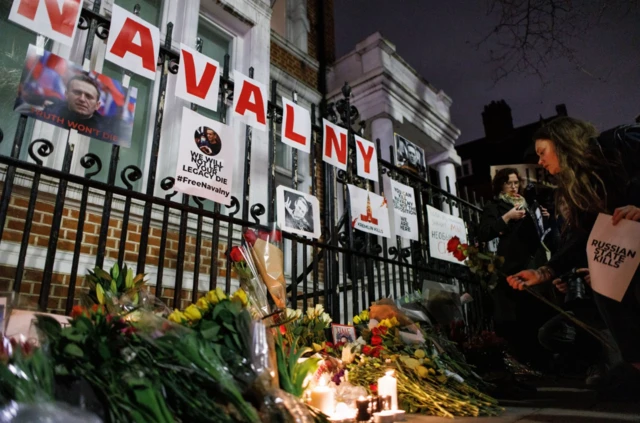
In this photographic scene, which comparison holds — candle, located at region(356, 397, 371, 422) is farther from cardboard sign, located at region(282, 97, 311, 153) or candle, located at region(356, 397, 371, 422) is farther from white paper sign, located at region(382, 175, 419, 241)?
white paper sign, located at region(382, 175, 419, 241)

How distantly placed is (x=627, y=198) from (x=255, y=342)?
241 centimetres

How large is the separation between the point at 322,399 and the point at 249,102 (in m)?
2.11

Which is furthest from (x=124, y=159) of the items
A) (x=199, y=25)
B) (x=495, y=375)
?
(x=495, y=375)

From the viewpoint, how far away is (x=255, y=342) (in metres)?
1.13

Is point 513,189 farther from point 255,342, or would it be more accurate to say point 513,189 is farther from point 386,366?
point 255,342

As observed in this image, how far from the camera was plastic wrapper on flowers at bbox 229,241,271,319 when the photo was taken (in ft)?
6.42

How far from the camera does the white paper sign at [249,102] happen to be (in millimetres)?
2916

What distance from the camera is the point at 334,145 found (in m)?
3.60

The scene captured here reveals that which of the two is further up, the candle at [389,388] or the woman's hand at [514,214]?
the woman's hand at [514,214]

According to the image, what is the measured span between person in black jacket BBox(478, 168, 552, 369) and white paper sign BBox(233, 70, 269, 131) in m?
2.37

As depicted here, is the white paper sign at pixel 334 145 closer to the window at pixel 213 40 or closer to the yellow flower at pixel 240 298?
the yellow flower at pixel 240 298

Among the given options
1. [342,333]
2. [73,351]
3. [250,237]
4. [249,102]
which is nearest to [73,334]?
[73,351]

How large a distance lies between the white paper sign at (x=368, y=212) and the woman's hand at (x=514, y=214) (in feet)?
3.61

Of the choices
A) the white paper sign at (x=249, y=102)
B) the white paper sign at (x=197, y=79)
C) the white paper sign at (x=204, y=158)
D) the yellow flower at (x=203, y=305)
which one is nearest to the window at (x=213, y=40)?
the white paper sign at (x=249, y=102)
